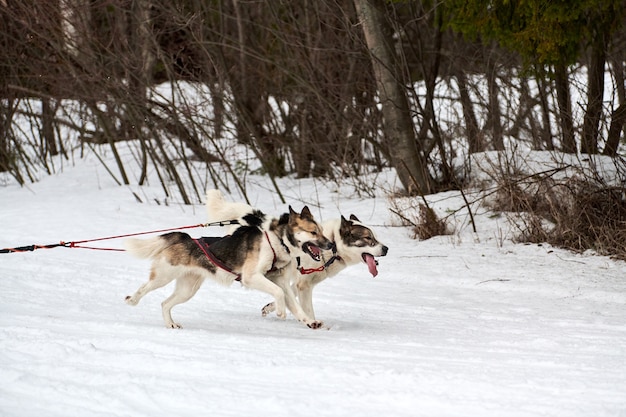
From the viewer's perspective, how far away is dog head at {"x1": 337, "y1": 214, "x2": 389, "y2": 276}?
7.41 metres

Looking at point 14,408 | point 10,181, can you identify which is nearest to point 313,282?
point 14,408

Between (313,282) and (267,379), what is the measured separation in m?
2.83

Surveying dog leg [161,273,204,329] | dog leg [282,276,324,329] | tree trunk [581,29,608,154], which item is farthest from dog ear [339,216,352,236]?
tree trunk [581,29,608,154]

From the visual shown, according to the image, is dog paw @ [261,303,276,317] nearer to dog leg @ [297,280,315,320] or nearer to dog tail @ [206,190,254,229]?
dog leg @ [297,280,315,320]

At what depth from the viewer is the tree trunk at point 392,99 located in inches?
511

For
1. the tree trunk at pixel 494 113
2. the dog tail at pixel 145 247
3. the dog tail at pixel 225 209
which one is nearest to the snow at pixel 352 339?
the dog tail at pixel 145 247

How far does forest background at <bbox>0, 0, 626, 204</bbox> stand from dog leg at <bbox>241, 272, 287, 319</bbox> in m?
5.50

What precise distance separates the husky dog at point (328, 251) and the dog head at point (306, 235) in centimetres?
17

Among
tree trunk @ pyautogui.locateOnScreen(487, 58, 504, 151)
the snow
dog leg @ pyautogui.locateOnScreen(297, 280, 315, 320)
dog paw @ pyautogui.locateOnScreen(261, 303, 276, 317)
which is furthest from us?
tree trunk @ pyautogui.locateOnScreen(487, 58, 504, 151)

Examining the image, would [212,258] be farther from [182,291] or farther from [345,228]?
[345,228]

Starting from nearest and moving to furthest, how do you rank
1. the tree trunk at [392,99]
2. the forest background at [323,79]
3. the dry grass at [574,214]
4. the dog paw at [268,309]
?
the dog paw at [268,309] < the dry grass at [574,214] < the forest background at [323,79] < the tree trunk at [392,99]

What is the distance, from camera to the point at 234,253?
7.07 metres

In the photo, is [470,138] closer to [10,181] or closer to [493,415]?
[493,415]

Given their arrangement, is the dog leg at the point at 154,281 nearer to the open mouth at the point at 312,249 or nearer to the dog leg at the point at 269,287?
the dog leg at the point at 269,287
